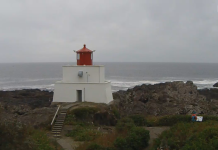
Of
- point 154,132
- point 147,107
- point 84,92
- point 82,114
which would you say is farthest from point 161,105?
point 154,132

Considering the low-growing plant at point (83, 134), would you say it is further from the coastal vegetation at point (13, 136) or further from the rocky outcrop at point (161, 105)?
the coastal vegetation at point (13, 136)

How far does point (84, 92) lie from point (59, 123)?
9.34 feet

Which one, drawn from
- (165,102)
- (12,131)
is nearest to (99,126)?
(12,131)

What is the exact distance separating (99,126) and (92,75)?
10.5ft

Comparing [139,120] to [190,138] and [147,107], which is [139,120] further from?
[147,107]

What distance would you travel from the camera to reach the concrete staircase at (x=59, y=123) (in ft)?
40.2

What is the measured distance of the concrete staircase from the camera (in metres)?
12.2

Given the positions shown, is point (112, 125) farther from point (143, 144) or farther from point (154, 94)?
point (154, 94)

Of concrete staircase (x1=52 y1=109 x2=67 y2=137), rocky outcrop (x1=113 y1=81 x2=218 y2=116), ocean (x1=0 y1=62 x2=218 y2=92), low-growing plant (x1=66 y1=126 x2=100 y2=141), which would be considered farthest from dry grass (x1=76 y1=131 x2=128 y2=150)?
ocean (x1=0 y1=62 x2=218 y2=92)

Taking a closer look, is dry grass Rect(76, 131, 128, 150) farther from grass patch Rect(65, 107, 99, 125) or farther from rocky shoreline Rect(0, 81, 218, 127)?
rocky shoreline Rect(0, 81, 218, 127)

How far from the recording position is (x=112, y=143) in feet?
32.3

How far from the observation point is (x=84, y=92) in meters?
15.3

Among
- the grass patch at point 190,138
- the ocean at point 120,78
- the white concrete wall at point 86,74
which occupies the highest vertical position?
the white concrete wall at point 86,74

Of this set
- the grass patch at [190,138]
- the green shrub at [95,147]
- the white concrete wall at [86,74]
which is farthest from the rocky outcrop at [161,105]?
the green shrub at [95,147]
